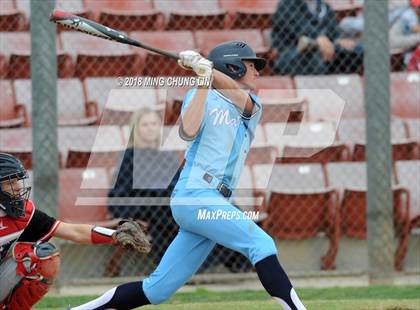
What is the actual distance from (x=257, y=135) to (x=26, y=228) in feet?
10.9

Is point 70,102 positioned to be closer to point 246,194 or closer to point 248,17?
point 246,194

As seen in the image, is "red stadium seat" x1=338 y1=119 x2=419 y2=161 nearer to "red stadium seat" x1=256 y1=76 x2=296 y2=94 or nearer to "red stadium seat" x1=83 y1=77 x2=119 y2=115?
"red stadium seat" x1=256 y1=76 x2=296 y2=94

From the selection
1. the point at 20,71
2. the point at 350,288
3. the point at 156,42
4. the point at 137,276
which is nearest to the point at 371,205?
the point at 350,288

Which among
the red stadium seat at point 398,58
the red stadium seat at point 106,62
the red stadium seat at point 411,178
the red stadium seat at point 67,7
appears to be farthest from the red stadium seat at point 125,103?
the red stadium seat at point 398,58

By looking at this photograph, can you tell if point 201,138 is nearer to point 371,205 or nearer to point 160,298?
point 160,298

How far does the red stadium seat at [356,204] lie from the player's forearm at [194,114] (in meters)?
3.22

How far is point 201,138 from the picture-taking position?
557cm

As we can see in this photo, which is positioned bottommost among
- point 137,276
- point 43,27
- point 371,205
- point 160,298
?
point 137,276

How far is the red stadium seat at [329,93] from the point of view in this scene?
8.86m

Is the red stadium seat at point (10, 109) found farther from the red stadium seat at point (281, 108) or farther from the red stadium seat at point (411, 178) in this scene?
the red stadium seat at point (411, 178)

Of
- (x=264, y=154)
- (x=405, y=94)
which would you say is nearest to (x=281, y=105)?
(x=264, y=154)

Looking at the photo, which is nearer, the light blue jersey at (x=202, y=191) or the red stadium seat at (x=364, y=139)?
the light blue jersey at (x=202, y=191)

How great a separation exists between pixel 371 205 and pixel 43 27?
2.80m

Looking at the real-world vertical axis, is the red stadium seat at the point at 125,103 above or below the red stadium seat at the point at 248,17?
below
